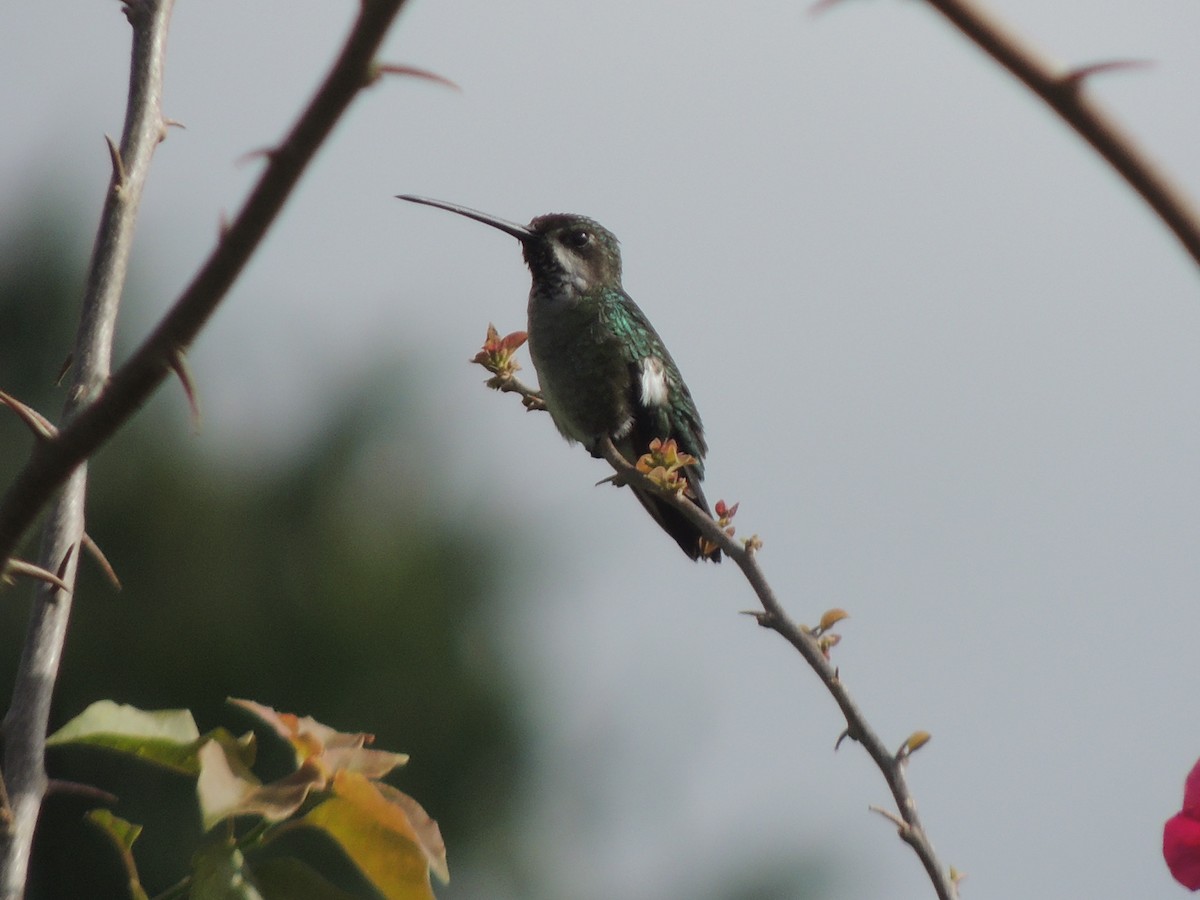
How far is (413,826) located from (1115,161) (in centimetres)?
80

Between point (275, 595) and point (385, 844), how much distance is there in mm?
17746

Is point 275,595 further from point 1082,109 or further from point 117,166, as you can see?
point 1082,109

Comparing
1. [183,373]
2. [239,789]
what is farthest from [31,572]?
[183,373]

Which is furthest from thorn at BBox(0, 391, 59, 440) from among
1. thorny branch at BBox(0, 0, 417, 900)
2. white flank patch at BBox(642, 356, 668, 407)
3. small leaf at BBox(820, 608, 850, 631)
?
white flank patch at BBox(642, 356, 668, 407)

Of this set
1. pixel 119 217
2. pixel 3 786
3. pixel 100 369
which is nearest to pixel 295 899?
pixel 3 786

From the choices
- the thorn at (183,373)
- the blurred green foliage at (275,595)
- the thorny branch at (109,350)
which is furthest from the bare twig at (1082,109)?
the blurred green foliage at (275,595)

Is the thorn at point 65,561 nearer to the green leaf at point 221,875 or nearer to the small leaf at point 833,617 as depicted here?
the green leaf at point 221,875

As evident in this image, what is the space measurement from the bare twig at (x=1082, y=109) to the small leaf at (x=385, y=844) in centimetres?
77

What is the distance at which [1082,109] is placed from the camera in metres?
0.65

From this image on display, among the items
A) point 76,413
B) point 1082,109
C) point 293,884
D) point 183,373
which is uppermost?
point 1082,109

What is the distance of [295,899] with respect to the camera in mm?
1128

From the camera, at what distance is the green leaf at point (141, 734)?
44.1 inches

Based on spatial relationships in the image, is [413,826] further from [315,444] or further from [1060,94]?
[315,444]

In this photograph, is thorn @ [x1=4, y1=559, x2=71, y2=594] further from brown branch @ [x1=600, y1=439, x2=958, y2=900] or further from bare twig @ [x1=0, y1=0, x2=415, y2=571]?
brown branch @ [x1=600, y1=439, x2=958, y2=900]
